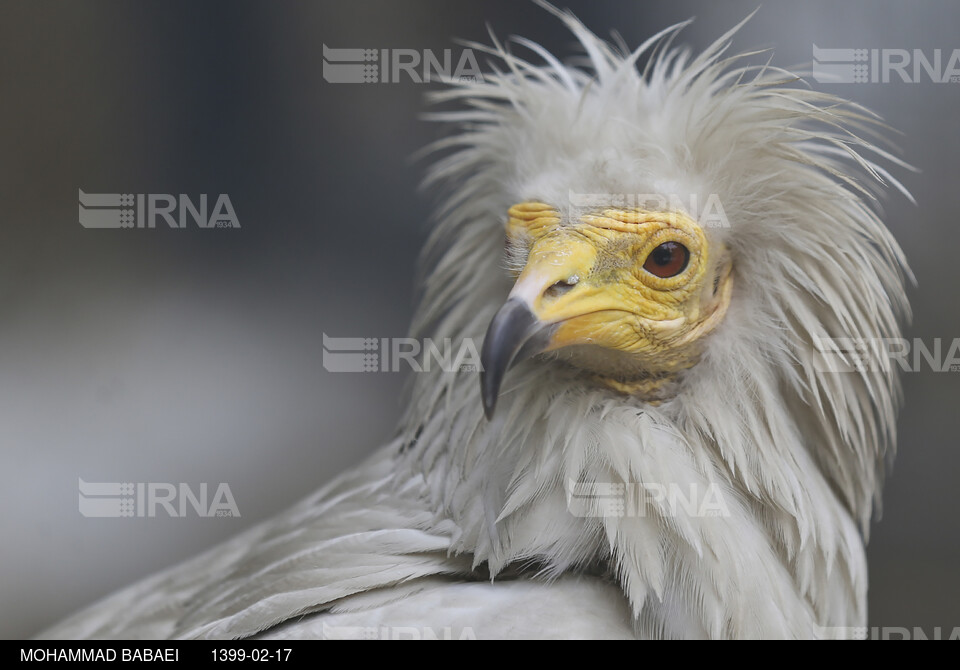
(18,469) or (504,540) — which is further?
(18,469)

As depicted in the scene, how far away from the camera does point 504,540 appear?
104 cm

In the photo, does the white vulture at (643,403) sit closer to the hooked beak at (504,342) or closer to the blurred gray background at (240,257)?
the hooked beak at (504,342)

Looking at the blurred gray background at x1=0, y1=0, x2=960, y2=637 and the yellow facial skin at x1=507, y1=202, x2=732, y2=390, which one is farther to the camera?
the blurred gray background at x1=0, y1=0, x2=960, y2=637

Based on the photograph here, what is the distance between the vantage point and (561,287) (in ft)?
3.28

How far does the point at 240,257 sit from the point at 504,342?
3.86 feet

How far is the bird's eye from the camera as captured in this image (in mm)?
1051

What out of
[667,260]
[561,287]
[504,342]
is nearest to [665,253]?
[667,260]

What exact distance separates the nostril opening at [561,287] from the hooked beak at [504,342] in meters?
0.05

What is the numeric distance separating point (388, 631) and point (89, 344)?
4.64 feet

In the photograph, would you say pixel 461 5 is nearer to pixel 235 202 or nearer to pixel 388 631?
pixel 235 202

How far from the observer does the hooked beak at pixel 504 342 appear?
0.91 m

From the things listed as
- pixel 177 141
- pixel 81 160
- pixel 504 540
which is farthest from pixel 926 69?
pixel 81 160

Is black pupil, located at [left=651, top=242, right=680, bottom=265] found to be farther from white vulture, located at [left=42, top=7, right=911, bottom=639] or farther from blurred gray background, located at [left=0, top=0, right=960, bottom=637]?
blurred gray background, located at [left=0, top=0, right=960, bottom=637]

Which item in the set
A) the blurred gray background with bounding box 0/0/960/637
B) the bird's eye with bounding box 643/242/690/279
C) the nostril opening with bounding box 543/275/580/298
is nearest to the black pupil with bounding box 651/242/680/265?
the bird's eye with bounding box 643/242/690/279
